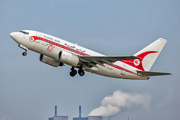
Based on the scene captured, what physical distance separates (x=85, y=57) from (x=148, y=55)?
1309 centimetres

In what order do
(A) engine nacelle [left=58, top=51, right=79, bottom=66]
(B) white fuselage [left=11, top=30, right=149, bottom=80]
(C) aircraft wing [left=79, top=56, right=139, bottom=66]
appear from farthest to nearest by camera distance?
(C) aircraft wing [left=79, top=56, right=139, bottom=66], (A) engine nacelle [left=58, top=51, right=79, bottom=66], (B) white fuselage [left=11, top=30, right=149, bottom=80]

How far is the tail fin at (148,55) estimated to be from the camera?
185 feet

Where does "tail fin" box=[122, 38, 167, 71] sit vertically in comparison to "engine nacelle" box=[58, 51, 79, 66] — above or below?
above

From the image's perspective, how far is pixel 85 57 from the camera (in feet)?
167

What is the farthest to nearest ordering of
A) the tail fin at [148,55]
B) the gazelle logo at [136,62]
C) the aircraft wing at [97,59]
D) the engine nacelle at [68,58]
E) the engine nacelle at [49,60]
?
the tail fin at [148,55]
the gazelle logo at [136,62]
the engine nacelle at [49,60]
the aircraft wing at [97,59]
the engine nacelle at [68,58]

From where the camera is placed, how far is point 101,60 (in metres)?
51.5

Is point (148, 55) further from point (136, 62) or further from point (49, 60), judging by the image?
point (49, 60)

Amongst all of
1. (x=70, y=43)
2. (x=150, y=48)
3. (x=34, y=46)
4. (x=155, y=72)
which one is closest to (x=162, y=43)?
(x=150, y=48)

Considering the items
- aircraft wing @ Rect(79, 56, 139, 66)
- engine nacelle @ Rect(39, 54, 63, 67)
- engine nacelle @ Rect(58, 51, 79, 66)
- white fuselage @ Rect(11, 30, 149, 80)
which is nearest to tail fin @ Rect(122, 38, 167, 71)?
white fuselage @ Rect(11, 30, 149, 80)

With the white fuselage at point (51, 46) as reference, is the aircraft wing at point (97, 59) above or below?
below

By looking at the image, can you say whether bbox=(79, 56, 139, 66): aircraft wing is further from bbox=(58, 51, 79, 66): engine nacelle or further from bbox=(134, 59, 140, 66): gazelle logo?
bbox=(134, 59, 140, 66): gazelle logo

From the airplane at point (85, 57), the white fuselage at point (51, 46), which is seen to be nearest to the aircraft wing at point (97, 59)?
the airplane at point (85, 57)

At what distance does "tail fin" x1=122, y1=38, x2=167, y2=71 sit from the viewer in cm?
5631

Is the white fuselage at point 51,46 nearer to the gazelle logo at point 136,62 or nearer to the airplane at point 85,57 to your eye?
the airplane at point 85,57
